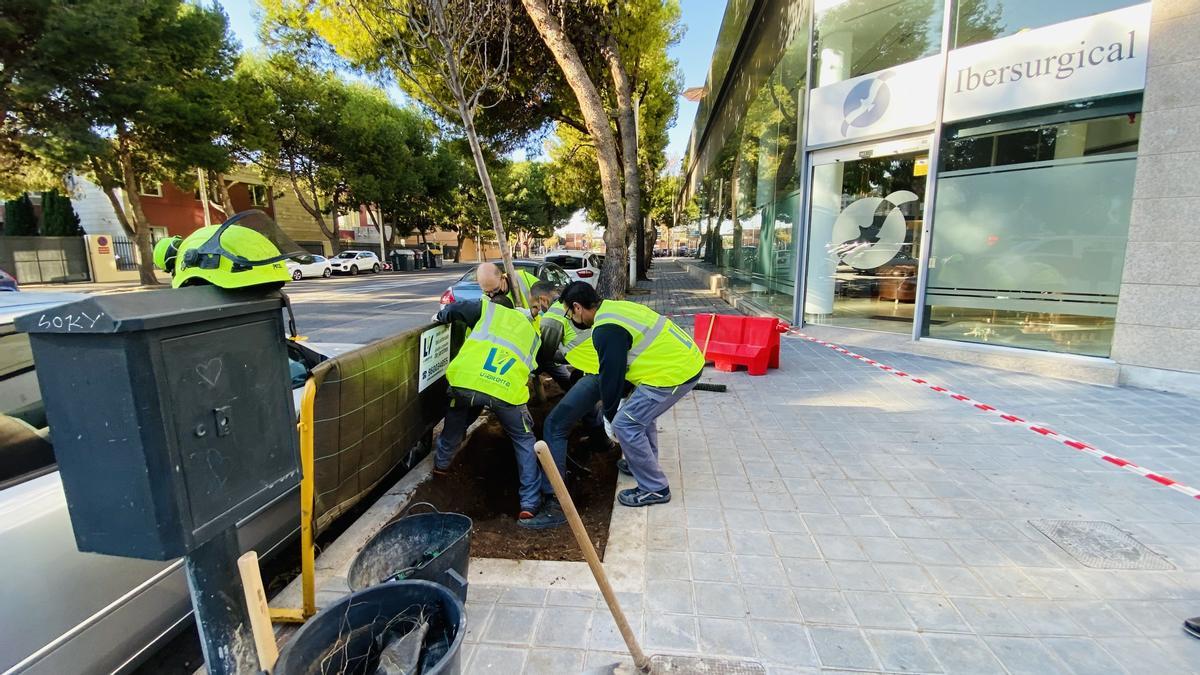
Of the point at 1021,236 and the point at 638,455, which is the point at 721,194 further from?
the point at 638,455

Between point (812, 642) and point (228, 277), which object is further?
point (812, 642)

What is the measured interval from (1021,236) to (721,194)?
14.4 m

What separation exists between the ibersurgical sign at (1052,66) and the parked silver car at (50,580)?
856 cm

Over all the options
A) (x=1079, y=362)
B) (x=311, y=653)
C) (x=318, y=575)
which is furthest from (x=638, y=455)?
(x=1079, y=362)

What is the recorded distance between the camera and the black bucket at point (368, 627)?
1578 millimetres

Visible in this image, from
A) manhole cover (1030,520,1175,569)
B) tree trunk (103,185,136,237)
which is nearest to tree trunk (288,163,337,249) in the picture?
tree trunk (103,185,136,237)

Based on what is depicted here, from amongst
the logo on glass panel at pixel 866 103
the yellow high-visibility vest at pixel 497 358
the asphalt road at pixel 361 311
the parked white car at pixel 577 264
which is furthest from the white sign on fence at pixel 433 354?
the parked white car at pixel 577 264

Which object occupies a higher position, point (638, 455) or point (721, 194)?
point (721, 194)

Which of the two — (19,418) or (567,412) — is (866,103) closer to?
(567,412)

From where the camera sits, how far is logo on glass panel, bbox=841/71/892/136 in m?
7.88

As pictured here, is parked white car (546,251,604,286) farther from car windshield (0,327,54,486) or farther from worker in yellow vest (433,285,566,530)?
car windshield (0,327,54,486)

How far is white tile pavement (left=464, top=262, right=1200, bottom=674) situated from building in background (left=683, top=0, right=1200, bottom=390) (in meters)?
1.83

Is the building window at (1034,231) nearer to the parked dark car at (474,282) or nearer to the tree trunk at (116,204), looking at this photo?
the parked dark car at (474,282)

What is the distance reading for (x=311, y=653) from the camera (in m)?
1.61
